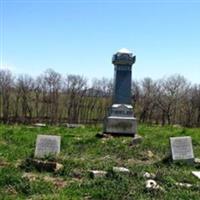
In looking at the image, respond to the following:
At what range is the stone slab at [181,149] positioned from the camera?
34.0 ft

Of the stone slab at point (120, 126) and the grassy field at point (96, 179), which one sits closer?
the grassy field at point (96, 179)

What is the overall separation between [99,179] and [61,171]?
972 millimetres

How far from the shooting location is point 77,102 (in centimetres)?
4138

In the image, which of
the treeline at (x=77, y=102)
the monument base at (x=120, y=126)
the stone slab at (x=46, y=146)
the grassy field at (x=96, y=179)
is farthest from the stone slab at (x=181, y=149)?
the treeline at (x=77, y=102)

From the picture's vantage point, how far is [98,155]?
1139cm

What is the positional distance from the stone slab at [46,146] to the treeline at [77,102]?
27.8m

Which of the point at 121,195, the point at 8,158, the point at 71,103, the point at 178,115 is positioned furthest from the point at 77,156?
the point at 178,115

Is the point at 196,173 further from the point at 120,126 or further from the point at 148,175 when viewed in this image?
the point at 120,126

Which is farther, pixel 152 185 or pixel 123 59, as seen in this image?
pixel 123 59

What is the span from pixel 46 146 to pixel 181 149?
3.00 m

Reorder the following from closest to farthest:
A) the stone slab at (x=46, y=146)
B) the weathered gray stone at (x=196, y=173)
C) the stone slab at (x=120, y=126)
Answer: the weathered gray stone at (x=196, y=173), the stone slab at (x=46, y=146), the stone slab at (x=120, y=126)

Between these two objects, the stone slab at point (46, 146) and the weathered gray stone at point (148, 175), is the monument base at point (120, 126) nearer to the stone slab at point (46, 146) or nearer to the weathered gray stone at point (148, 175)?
the stone slab at point (46, 146)

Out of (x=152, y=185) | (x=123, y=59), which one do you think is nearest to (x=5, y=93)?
(x=123, y=59)

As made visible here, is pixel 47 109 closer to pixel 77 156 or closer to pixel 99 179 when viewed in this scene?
pixel 77 156
